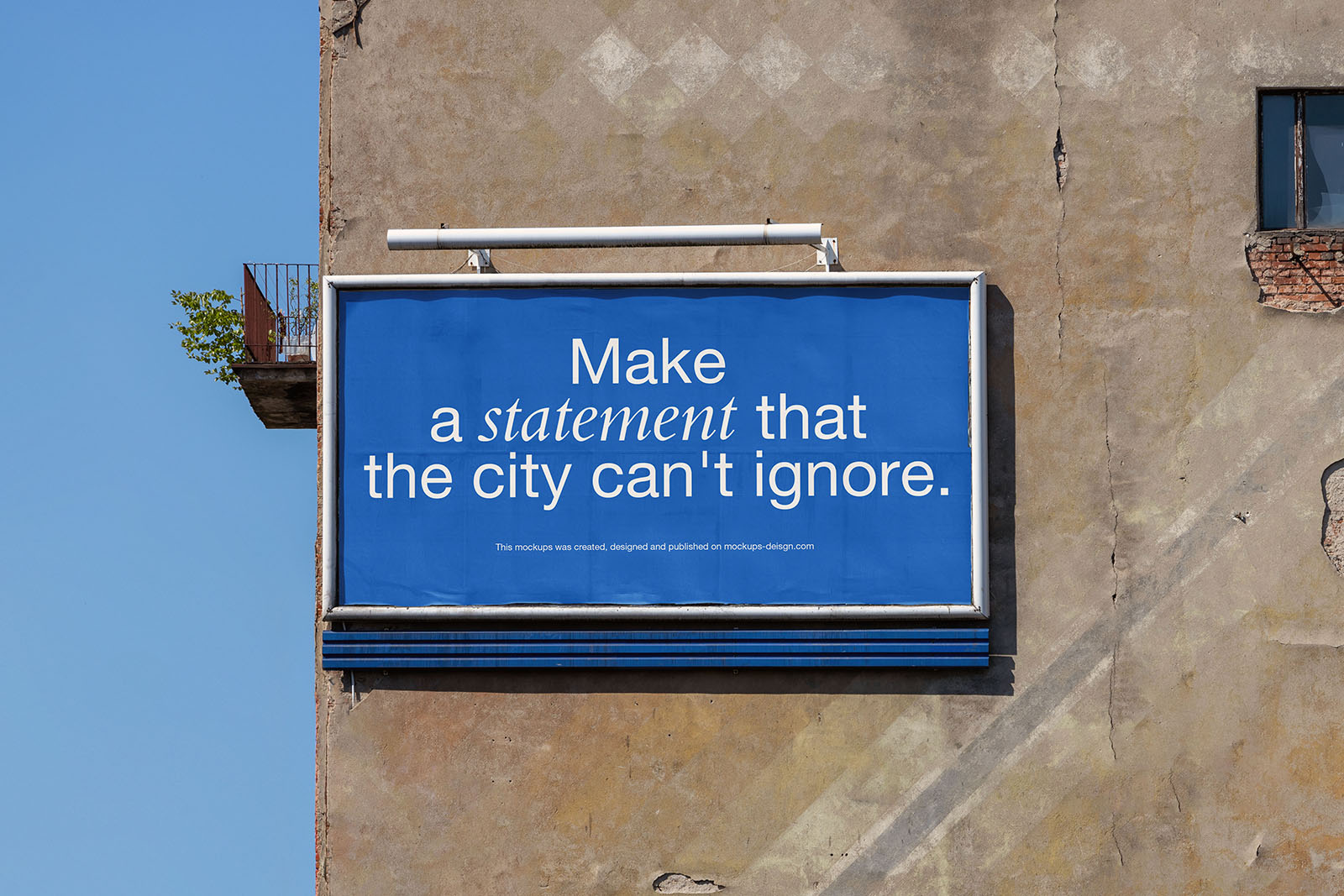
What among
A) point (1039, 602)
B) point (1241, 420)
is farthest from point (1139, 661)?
point (1241, 420)

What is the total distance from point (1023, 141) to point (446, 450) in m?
5.05

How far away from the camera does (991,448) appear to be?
343 inches

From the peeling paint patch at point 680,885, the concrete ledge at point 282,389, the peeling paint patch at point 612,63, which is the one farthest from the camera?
the concrete ledge at point 282,389

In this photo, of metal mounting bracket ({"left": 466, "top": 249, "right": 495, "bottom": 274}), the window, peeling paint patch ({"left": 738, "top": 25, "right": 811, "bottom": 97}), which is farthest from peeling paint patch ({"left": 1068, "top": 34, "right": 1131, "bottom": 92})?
metal mounting bracket ({"left": 466, "top": 249, "right": 495, "bottom": 274})

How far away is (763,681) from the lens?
337 inches

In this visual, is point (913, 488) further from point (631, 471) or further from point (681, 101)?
point (681, 101)

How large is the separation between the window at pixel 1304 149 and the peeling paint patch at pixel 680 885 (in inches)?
261

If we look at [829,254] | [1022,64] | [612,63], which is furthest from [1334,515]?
[612,63]

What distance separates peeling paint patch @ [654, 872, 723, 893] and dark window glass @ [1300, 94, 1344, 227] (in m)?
6.91

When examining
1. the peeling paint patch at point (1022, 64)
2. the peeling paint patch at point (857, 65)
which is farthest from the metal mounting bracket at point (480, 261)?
the peeling paint patch at point (1022, 64)

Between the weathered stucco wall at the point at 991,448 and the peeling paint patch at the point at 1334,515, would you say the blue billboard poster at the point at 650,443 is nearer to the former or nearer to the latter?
the weathered stucco wall at the point at 991,448

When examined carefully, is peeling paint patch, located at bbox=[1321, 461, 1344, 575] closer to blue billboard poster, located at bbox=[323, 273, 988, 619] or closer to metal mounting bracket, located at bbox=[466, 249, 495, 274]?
blue billboard poster, located at bbox=[323, 273, 988, 619]

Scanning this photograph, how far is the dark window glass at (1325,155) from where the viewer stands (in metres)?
8.88

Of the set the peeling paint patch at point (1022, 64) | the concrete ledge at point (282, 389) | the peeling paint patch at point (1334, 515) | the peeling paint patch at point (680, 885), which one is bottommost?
the peeling paint patch at point (680, 885)
